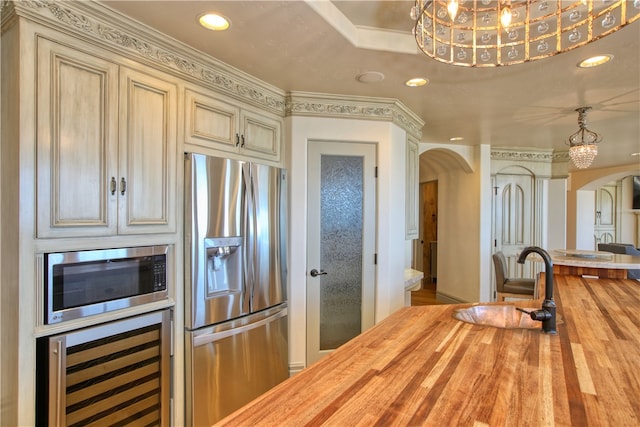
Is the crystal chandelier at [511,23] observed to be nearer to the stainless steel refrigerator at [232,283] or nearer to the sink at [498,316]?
the sink at [498,316]

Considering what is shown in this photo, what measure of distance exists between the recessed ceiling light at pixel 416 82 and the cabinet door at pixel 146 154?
1.61 m

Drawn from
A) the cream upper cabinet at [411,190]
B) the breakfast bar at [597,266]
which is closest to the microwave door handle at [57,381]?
the cream upper cabinet at [411,190]

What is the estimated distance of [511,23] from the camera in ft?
5.74

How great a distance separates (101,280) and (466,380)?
5.34ft

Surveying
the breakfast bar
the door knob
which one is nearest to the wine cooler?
the door knob

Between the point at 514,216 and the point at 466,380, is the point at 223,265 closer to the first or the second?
the point at 466,380

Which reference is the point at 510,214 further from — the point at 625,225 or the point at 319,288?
the point at 625,225

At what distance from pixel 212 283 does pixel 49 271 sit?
84 centimetres

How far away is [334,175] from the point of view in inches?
113

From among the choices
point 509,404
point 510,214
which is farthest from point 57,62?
point 510,214

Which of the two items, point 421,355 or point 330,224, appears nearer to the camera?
point 421,355

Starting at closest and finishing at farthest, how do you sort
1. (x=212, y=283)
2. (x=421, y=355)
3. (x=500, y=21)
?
(x=421, y=355), (x=500, y=21), (x=212, y=283)

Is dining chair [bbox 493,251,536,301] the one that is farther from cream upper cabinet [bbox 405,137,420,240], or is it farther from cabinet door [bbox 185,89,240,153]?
cabinet door [bbox 185,89,240,153]

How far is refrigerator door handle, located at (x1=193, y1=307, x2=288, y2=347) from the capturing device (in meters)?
2.05
